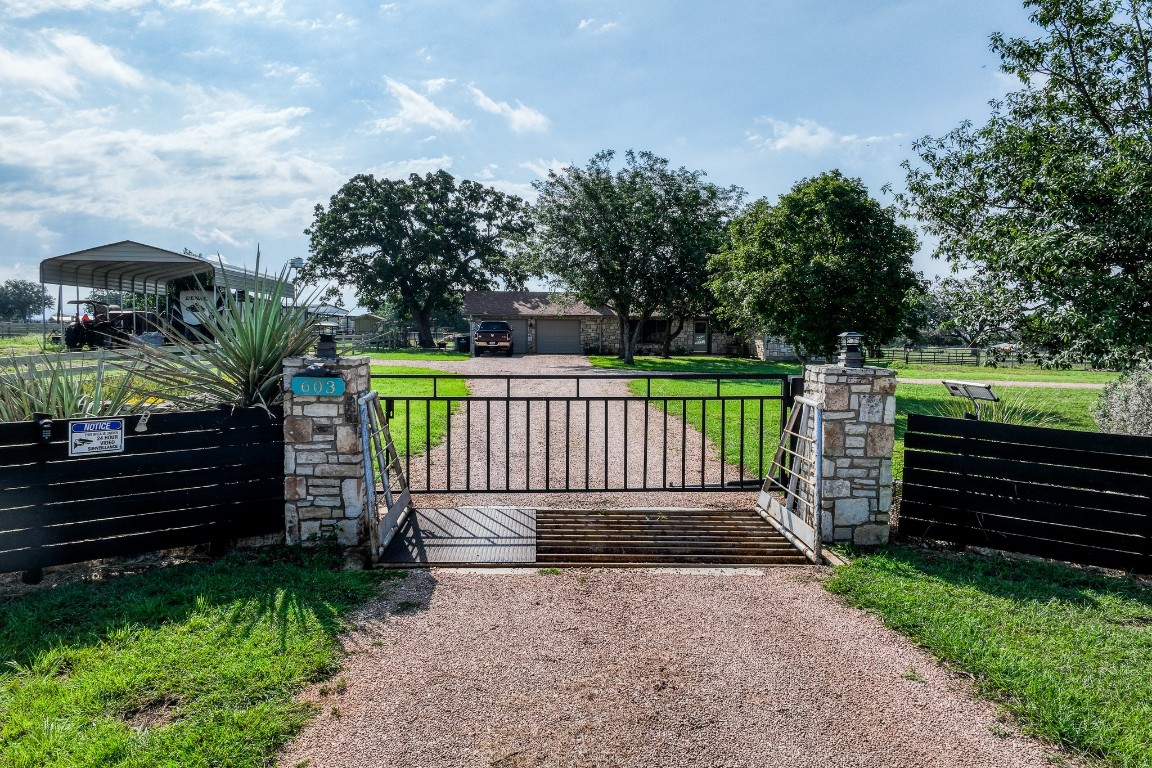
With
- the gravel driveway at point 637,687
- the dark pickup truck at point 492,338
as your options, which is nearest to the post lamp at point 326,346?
the gravel driveway at point 637,687

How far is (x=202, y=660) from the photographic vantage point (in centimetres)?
291

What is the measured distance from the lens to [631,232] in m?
25.1

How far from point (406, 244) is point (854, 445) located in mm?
36398

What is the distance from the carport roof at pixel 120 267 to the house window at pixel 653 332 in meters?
21.9

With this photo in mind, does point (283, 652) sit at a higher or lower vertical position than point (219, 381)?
lower

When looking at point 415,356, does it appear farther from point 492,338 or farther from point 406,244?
point 406,244

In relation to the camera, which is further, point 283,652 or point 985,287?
point 985,287

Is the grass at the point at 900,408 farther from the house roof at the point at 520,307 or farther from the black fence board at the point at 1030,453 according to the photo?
the house roof at the point at 520,307

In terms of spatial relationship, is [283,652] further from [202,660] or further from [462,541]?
[462,541]

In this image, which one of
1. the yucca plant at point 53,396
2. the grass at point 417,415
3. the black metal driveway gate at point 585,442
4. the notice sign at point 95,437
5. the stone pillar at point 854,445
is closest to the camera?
the notice sign at point 95,437

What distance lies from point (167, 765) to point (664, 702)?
6.21ft

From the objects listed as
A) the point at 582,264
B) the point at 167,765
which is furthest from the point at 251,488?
the point at 582,264

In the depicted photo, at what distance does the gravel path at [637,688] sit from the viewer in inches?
94.9

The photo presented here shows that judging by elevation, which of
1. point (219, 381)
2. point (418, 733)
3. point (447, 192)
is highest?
point (447, 192)
